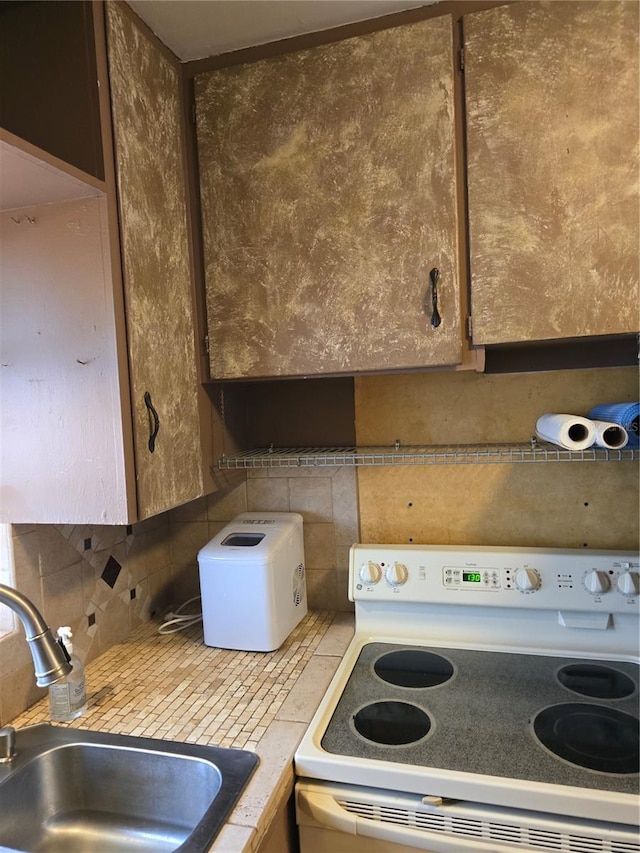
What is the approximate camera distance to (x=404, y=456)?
1.45 meters

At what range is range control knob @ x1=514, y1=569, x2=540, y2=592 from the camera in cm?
132

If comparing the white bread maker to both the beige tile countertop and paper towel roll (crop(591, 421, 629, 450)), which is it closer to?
the beige tile countertop

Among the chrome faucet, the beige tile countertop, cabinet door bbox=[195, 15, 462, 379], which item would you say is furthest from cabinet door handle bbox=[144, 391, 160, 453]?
the beige tile countertop

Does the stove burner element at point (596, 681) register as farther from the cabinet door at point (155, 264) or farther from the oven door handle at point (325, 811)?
the cabinet door at point (155, 264)

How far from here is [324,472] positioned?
160 cm

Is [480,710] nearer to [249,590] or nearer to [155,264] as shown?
[249,590]

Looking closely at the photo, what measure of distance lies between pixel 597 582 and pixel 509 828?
60 cm

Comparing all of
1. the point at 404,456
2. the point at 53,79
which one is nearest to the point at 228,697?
the point at 404,456

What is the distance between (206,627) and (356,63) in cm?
141

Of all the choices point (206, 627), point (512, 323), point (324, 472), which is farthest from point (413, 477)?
point (206, 627)

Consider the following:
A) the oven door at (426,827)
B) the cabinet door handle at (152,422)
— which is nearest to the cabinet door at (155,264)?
the cabinet door handle at (152,422)

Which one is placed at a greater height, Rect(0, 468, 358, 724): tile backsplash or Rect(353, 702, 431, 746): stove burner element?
Rect(0, 468, 358, 724): tile backsplash

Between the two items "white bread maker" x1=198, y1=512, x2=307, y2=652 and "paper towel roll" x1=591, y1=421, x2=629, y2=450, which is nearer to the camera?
"paper towel roll" x1=591, y1=421, x2=629, y2=450

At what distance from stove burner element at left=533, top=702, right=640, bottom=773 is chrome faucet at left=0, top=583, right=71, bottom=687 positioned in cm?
90
